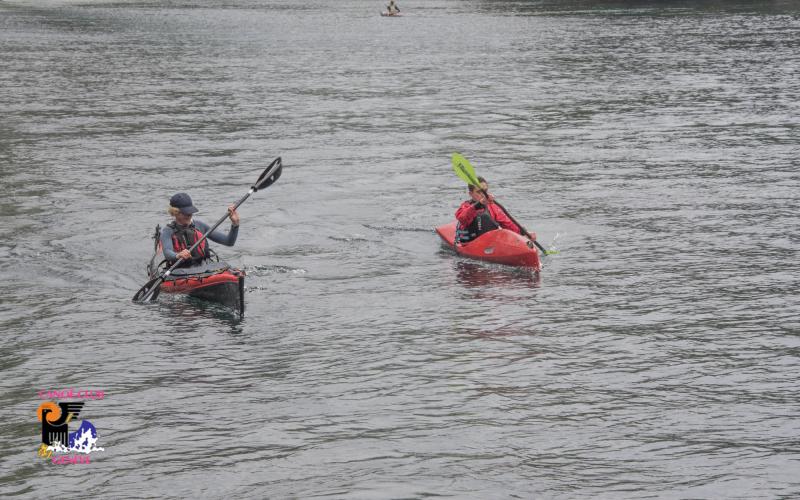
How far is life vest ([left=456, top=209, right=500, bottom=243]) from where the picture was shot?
19.7 meters

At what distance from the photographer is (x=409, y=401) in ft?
44.0

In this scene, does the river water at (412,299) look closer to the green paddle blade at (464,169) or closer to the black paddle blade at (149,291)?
the black paddle blade at (149,291)

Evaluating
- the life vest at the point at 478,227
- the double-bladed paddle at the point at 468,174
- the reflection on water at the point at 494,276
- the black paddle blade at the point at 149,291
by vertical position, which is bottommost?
the reflection on water at the point at 494,276

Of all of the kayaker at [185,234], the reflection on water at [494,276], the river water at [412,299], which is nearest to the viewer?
the river water at [412,299]

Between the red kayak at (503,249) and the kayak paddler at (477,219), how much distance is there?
235 millimetres

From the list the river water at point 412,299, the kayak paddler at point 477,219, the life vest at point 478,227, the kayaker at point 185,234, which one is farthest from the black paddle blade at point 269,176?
the life vest at point 478,227

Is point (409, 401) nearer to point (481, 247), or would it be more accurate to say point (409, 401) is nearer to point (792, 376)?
point (792, 376)

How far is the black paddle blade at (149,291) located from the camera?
1684cm

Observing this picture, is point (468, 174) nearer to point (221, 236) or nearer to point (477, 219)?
point (477, 219)

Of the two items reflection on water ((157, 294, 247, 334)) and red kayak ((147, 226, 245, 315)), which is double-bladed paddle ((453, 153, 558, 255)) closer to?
red kayak ((147, 226, 245, 315))

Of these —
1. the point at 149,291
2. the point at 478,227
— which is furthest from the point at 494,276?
the point at 149,291

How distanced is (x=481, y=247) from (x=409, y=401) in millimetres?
6371

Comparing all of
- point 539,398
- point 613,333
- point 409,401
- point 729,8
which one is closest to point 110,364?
→ point 409,401

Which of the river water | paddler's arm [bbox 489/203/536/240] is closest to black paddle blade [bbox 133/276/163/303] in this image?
the river water
